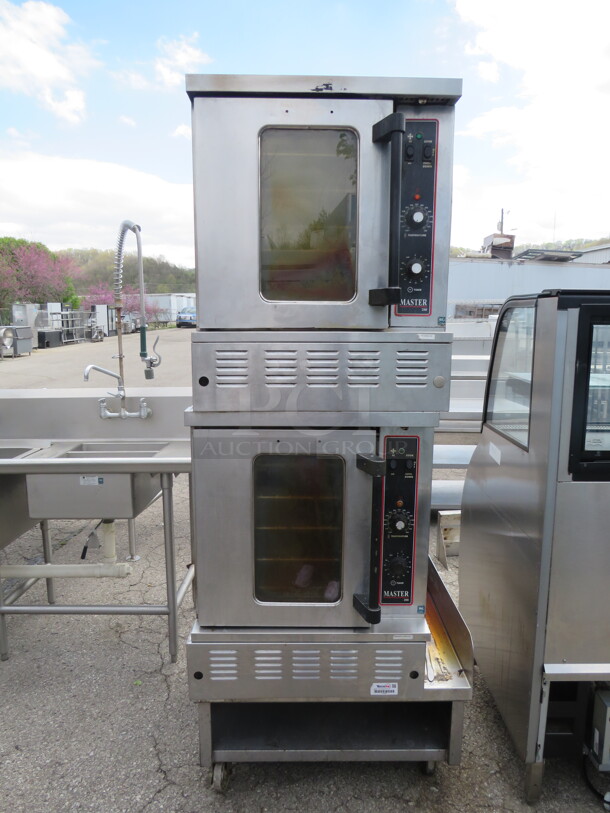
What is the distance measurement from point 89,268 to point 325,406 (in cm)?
3461

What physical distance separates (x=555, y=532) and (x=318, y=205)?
4.16 ft

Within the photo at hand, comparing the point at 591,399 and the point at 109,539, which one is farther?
the point at 109,539

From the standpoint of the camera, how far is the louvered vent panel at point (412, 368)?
1751 millimetres

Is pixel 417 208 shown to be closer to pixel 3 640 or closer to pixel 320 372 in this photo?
pixel 320 372

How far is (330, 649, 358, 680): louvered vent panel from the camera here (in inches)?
73.2

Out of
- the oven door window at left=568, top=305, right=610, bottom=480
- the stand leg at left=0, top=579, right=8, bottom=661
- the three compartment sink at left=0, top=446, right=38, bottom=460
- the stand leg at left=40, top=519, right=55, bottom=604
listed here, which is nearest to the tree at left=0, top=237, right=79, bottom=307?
the three compartment sink at left=0, top=446, right=38, bottom=460

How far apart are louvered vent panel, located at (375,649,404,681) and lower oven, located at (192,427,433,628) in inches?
4.4

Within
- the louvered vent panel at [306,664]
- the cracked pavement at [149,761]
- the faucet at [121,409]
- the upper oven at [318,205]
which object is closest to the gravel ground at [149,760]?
the cracked pavement at [149,761]

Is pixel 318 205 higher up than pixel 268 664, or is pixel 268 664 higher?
pixel 318 205

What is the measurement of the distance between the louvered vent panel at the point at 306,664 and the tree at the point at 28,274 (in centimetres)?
2692

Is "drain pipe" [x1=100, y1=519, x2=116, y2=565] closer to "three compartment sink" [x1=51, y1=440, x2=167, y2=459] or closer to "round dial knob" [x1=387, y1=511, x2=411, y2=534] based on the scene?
"three compartment sink" [x1=51, y1=440, x2=167, y2=459]

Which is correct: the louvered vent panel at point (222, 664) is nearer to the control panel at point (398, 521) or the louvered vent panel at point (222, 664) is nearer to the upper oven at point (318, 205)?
the control panel at point (398, 521)

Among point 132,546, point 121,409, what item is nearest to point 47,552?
point 132,546

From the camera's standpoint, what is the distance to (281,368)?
1.75 metres
